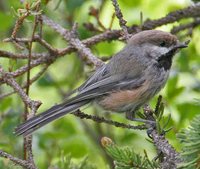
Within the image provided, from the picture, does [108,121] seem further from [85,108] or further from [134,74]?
[134,74]

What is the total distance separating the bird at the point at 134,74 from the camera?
3389 millimetres

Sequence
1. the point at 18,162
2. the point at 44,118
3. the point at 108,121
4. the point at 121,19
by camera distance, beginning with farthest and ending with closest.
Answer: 1. the point at 121,19
2. the point at 44,118
3. the point at 108,121
4. the point at 18,162

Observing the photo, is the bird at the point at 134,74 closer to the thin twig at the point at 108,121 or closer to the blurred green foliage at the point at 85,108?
the blurred green foliage at the point at 85,108

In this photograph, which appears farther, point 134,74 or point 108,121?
point 134,74

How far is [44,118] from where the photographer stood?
2.86m

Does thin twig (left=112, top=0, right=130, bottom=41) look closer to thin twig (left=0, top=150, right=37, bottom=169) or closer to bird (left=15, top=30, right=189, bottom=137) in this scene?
bird (left=15, top=30, right=189, bottom=137)

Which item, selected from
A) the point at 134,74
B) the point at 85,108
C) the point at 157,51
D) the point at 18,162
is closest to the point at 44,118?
the point at 85,108

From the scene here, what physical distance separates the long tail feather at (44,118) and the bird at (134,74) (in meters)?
0.25

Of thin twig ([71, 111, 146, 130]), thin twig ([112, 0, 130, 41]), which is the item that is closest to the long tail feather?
thin twig ([71, 111, 146, 130])

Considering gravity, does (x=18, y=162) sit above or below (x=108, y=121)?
below

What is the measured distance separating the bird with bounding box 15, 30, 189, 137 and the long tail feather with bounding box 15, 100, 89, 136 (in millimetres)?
252

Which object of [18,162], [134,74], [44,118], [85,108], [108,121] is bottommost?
[18,162]

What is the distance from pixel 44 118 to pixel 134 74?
2.90ft

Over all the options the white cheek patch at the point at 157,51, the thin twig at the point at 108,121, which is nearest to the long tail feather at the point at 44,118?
the thin twig at the point at 108,121
